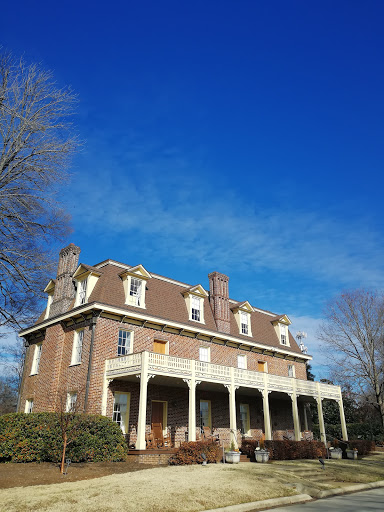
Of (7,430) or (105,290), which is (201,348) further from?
(7,430)

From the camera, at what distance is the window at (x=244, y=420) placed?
25.6 metres

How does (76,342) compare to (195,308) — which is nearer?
(76,342)

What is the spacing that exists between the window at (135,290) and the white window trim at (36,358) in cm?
648

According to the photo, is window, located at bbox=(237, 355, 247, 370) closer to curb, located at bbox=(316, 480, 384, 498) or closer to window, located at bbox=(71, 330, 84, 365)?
window, located at bbox=(71, 330, 84, 365)

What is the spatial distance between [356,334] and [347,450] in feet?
38.2

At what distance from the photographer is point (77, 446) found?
1464 cm

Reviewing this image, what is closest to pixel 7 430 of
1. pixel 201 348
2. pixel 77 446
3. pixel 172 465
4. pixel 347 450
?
pixel 77 446

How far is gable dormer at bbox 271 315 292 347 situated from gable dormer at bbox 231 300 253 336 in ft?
12.2

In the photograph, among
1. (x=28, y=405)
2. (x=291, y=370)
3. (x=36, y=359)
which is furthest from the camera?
(x=291, y=370)

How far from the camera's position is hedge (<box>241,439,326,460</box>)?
19.1 metres

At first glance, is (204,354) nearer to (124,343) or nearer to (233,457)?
(124,343)

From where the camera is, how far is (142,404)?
55.1ft

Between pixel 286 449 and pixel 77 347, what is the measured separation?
11.3 m

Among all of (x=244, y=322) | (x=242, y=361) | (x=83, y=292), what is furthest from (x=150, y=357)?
(x=244, y=322)
